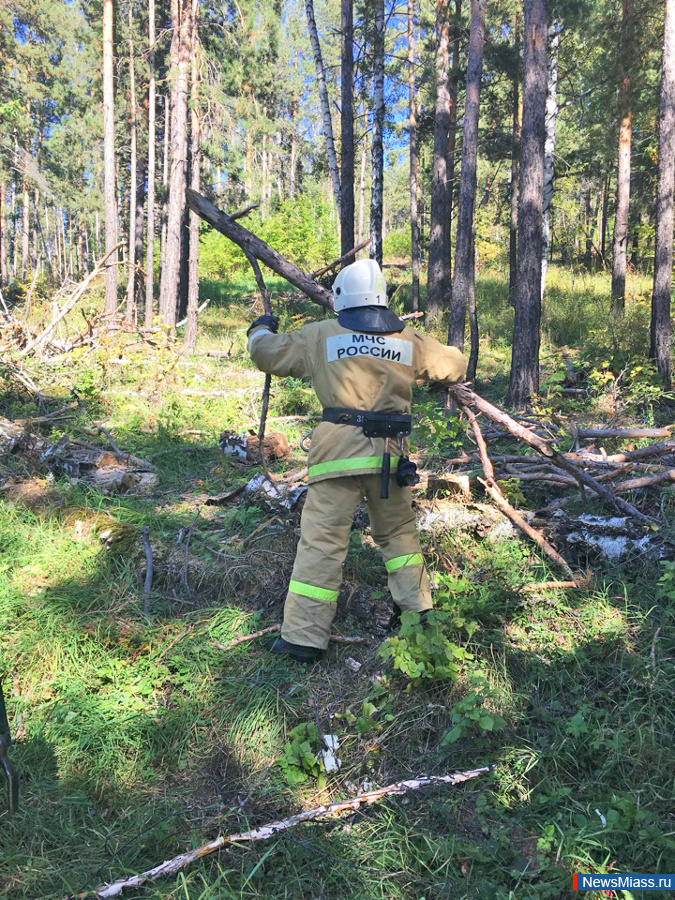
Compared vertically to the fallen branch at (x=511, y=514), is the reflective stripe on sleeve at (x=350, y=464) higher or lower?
higher

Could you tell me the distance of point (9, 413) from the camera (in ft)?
24.9

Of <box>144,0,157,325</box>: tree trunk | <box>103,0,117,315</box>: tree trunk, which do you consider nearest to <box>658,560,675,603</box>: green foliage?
<box>103,0,117,315</box>: tree trunk

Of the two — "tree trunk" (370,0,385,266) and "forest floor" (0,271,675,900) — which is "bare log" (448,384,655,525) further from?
"tree trunk" (370,0,385,266)

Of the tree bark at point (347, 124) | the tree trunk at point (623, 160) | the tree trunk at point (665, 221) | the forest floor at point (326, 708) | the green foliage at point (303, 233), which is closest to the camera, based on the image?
the forest floor at point (326, 708)

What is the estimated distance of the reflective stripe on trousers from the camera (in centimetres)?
328

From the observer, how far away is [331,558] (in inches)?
129

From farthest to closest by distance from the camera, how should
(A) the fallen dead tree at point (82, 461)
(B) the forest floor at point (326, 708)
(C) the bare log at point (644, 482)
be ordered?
(A) the fallen dead tree at point (82, 461) < (C) the bare log at point (644, 482) < (B) the forest floor at point (326, 708)

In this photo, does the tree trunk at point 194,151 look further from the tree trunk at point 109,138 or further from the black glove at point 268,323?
the black glove at point 268,323

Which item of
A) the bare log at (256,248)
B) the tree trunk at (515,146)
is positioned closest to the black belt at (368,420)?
the bare log at (256,248)

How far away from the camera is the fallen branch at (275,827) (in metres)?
2.22

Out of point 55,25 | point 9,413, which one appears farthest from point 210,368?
point 55,25

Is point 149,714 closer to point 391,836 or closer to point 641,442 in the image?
point 391,836

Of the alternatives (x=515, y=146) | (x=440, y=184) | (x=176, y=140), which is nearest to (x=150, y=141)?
(x=176, y=140)

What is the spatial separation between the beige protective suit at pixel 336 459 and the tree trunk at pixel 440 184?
439 inches
